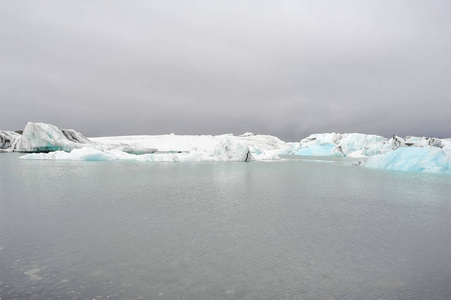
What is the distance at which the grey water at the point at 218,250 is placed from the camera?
106 inches

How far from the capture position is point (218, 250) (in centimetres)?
368

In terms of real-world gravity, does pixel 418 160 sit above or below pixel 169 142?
below

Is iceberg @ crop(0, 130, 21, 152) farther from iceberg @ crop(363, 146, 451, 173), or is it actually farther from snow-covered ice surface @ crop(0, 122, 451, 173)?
iceberg @ crop(363, 146, 451, 173)

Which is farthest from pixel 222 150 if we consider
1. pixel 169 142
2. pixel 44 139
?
pixel 169 142

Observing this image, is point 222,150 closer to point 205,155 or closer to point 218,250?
point 205,155

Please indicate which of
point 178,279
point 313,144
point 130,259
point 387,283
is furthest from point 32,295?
point 313,144

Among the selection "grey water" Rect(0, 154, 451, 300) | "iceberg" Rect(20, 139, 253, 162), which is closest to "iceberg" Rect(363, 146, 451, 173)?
"iceberg" Rect(20, 139, 253, 162)

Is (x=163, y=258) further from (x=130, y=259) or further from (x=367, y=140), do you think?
(x=367, y=140)

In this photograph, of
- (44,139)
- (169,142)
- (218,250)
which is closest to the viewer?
(218,250)

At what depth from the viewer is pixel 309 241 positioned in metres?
4.12

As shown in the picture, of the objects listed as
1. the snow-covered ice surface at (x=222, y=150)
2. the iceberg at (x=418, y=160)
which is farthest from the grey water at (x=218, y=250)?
the snow-covered ice surface at (x=222, y=150)

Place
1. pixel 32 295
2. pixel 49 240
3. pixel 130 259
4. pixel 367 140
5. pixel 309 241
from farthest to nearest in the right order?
pixel 367 140 < pixel 309 241 < pixel 49 240 < pixel 130 259 < pixel 32 295

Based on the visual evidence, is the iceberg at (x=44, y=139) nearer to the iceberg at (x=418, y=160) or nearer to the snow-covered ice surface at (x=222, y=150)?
the snow-covered ice surface at (x=222, y=150)

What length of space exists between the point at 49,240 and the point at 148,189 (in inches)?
194
